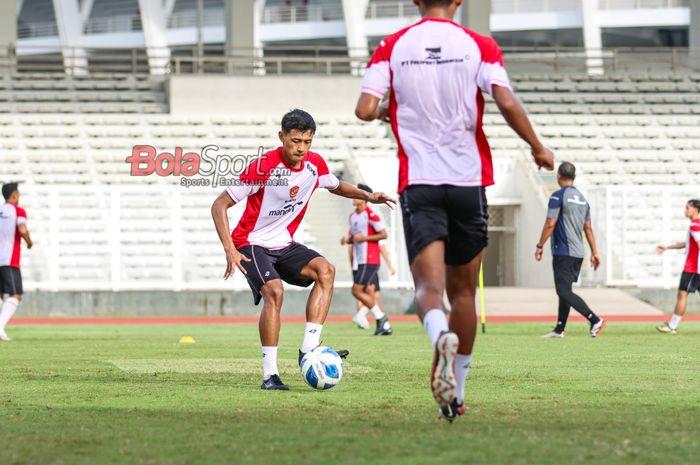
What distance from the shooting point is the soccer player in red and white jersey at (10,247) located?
1669 centimetres

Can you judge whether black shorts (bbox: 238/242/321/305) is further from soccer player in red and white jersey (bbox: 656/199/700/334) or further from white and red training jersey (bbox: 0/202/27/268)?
soccer player in red and white jersey (bbox: 656/199/700/334)

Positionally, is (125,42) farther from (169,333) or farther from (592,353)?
(592,353)

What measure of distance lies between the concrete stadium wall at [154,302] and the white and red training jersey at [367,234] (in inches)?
242

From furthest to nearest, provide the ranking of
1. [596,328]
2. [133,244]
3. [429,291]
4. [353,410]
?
[133,244] → [596,328] → [353,410] → [429,291]

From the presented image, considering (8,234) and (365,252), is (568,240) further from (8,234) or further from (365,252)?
(8,234)

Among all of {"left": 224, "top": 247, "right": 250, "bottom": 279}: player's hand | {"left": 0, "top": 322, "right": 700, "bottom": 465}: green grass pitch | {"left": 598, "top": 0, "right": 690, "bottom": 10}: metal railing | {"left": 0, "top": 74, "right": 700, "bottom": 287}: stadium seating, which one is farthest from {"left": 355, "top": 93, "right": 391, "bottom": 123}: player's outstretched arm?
{"left": 598, "top": 0, "right": 690, "bottom": 10}: metal railing

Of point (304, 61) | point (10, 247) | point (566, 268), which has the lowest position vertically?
point (566, 268)

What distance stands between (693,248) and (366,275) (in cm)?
459

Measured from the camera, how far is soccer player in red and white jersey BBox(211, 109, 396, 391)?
8938 millimetres

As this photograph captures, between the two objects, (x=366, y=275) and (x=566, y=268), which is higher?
(x=566, y=268)

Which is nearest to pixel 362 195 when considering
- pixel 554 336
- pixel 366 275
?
pixel 554 336

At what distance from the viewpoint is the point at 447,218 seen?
6.46 meters

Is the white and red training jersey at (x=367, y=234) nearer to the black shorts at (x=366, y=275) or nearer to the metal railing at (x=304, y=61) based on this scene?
the black shorts at (x=366, y=275)

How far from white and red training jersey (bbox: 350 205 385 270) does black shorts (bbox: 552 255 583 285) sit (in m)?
3.42
